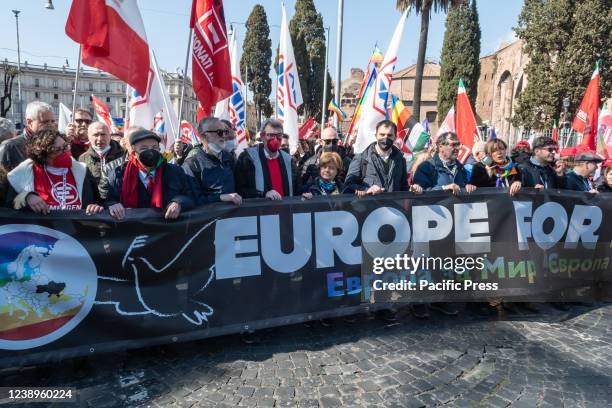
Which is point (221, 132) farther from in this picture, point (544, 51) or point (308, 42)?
point (308, 42)

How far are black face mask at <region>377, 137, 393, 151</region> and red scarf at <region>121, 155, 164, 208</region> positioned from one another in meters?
2.23

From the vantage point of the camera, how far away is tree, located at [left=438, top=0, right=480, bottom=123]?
39969mm

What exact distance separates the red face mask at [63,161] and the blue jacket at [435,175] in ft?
11.0

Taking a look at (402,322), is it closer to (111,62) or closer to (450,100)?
(111,62)

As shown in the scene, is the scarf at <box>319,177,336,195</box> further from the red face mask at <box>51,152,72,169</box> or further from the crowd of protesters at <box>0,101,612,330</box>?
the red face mask at <box>51,152,72,169</box>

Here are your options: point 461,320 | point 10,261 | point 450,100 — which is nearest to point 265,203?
point 10,261

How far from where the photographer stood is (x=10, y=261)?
10.1 ft

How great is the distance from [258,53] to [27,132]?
3913 cm

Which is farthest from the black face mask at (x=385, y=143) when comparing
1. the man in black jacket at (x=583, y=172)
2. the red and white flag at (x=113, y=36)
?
the red and white flag at (x=113, y=36)

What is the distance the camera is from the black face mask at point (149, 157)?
3491mm

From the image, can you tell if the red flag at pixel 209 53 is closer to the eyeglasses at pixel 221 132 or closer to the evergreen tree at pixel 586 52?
the eyeglasses at pixel 221 132

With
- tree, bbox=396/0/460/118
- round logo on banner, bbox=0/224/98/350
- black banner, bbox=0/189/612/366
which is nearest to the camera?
round logo on banner, bbox=0/224/98/350

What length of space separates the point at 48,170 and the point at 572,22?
87.9ft

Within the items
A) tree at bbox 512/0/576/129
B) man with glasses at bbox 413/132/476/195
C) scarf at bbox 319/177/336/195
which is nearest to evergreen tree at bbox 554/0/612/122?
tree at bbox 512/0/576/129
